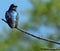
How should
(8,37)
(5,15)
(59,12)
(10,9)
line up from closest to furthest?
1. (5,15)
2. (10,9)
3. (59,12)
4. (8,37)

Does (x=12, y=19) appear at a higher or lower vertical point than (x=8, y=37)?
higher

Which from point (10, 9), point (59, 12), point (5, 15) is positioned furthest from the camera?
point (59, 12)

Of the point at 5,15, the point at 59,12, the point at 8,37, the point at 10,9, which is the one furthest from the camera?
the point at 8,37

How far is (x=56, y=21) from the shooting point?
34.2 feet

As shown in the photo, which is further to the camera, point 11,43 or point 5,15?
point 11,43

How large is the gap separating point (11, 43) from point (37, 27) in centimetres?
93

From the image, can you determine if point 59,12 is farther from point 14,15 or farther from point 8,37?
point 14,15

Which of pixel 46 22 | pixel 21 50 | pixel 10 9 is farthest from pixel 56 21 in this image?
pixel 10 9

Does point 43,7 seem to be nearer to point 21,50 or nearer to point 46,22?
point 46,22

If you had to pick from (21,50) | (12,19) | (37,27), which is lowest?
(21,50)

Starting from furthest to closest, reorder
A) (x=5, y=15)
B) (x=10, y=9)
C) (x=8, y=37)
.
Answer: (x=8, y=37), (x=10, y=9), (x=5, y=15)

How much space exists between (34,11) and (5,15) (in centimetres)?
812

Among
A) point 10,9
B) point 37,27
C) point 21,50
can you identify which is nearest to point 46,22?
point 37,27

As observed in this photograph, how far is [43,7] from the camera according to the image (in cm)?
1102
